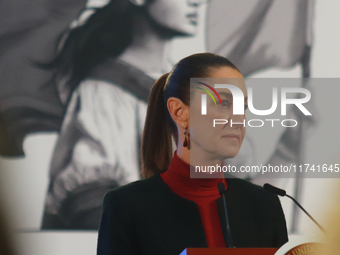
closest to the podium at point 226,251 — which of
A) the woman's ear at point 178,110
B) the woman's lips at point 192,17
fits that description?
the woman's ear at point 178,110

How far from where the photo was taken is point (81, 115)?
9.69 ft

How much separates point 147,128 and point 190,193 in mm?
324

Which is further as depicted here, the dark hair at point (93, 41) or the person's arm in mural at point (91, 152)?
the dark hair at point (93, 41)

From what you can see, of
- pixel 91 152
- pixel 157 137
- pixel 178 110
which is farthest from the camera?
pixel 91 152

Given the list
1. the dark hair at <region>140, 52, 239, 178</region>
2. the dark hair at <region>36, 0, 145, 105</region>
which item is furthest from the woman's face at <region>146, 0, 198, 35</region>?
the dark hair at <region>140, 52, 239, 178</region>

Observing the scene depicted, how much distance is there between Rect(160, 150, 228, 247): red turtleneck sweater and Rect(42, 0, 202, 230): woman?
141 cm

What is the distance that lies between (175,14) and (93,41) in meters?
0.61

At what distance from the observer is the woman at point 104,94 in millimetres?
Answer: 2875

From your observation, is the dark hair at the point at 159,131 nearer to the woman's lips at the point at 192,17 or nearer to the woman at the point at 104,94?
the woman at the point at 104,94

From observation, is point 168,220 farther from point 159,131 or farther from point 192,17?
point 192,17

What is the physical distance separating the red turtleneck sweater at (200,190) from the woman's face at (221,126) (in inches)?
3.3

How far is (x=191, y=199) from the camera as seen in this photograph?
57.9 inches

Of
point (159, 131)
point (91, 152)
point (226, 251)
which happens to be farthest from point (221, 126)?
point (91, 152)

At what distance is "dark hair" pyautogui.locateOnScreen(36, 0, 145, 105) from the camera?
3010mm
